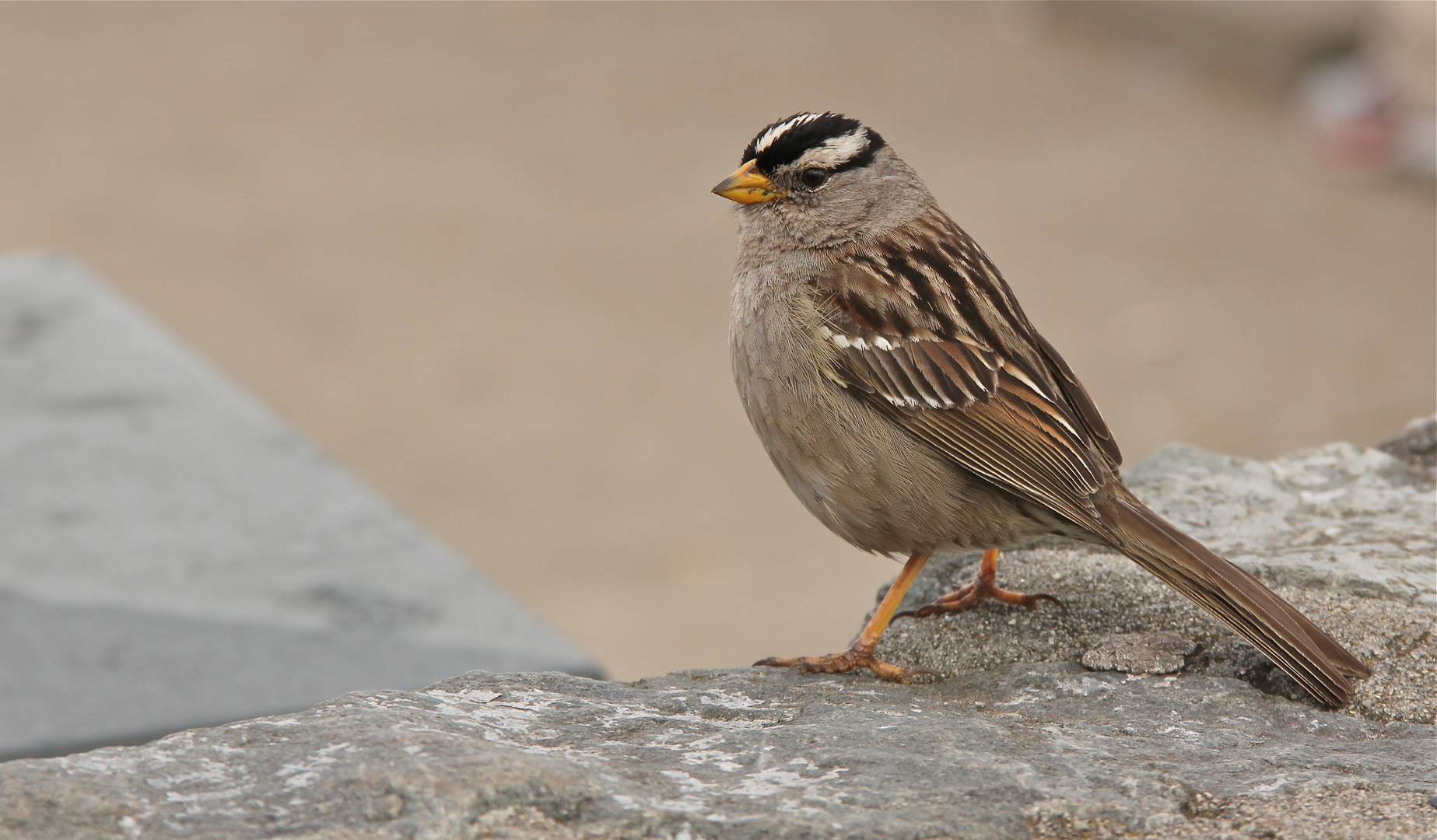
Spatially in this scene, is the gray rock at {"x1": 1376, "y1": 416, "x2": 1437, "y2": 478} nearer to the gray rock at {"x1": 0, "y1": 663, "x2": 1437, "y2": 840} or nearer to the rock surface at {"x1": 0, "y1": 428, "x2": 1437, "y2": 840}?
the rock surface at {"x1": 0, "y1": 428, "x2": 1437, "y2": 840}

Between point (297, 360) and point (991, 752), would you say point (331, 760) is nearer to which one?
point (991, 752)

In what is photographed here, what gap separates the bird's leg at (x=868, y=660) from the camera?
3418mm

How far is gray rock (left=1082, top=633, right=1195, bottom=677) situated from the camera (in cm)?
328

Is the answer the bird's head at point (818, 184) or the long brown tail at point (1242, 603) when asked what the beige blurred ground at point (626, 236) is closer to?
the bird's head at point (818, 184)

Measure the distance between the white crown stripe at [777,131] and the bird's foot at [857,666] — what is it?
4.42 feet

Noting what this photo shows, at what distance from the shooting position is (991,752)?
2674 millimetres

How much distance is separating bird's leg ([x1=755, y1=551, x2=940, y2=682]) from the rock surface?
40 mm

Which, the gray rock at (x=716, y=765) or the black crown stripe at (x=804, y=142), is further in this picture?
the black crown stripe at (x=804, y=142)

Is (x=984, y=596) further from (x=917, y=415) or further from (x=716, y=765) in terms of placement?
(x=716, y=765)

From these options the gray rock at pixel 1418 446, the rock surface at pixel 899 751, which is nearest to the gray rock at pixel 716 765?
the rock surface at pixel 899 751

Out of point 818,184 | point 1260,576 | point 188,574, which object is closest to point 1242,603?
point 1260,576

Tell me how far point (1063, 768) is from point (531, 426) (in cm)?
773

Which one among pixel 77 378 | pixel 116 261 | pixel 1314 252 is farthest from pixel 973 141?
pixel 77 378

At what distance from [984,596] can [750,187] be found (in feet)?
3.98
